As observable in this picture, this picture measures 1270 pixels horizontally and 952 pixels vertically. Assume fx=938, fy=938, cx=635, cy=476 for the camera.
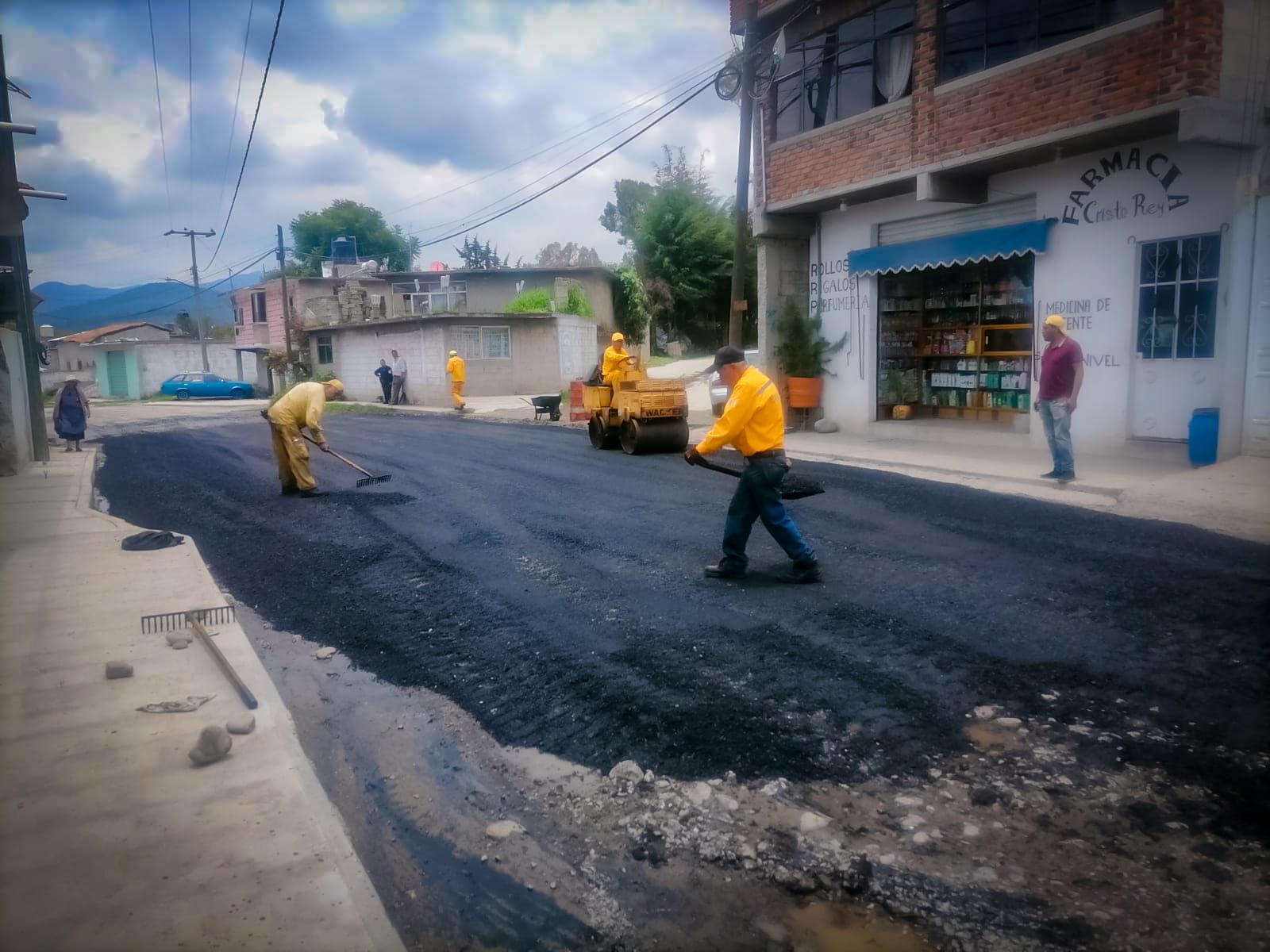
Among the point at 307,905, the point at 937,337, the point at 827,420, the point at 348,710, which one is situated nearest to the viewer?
the point at 307,905

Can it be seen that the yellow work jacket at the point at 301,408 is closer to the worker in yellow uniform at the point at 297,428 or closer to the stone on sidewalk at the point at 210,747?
the worker in yellow uniform at the point at 297,428

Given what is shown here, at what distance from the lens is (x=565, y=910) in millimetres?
3129

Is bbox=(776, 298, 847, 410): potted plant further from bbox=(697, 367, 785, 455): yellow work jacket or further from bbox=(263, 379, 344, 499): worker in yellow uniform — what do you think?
bbox=(697, 367, 785, 455): yellow work jacket

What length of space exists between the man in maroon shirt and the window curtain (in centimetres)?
614

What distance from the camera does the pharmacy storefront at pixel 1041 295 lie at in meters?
11.0

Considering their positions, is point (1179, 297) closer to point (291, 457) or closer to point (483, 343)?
point (291, 457)

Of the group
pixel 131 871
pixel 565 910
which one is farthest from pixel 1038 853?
pixel 131 871

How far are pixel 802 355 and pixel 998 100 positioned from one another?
554 centimetres

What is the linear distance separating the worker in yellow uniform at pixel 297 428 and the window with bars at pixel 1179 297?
9.92 meters

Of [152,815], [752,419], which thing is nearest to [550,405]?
[752,419]

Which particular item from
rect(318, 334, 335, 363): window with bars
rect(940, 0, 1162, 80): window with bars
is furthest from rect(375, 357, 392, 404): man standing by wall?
rect(940, 0, 1162, 80): window with bars

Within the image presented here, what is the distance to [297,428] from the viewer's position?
448 inches

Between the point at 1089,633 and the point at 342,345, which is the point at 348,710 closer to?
the point at 1089,633

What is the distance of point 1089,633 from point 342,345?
34.9 meters
